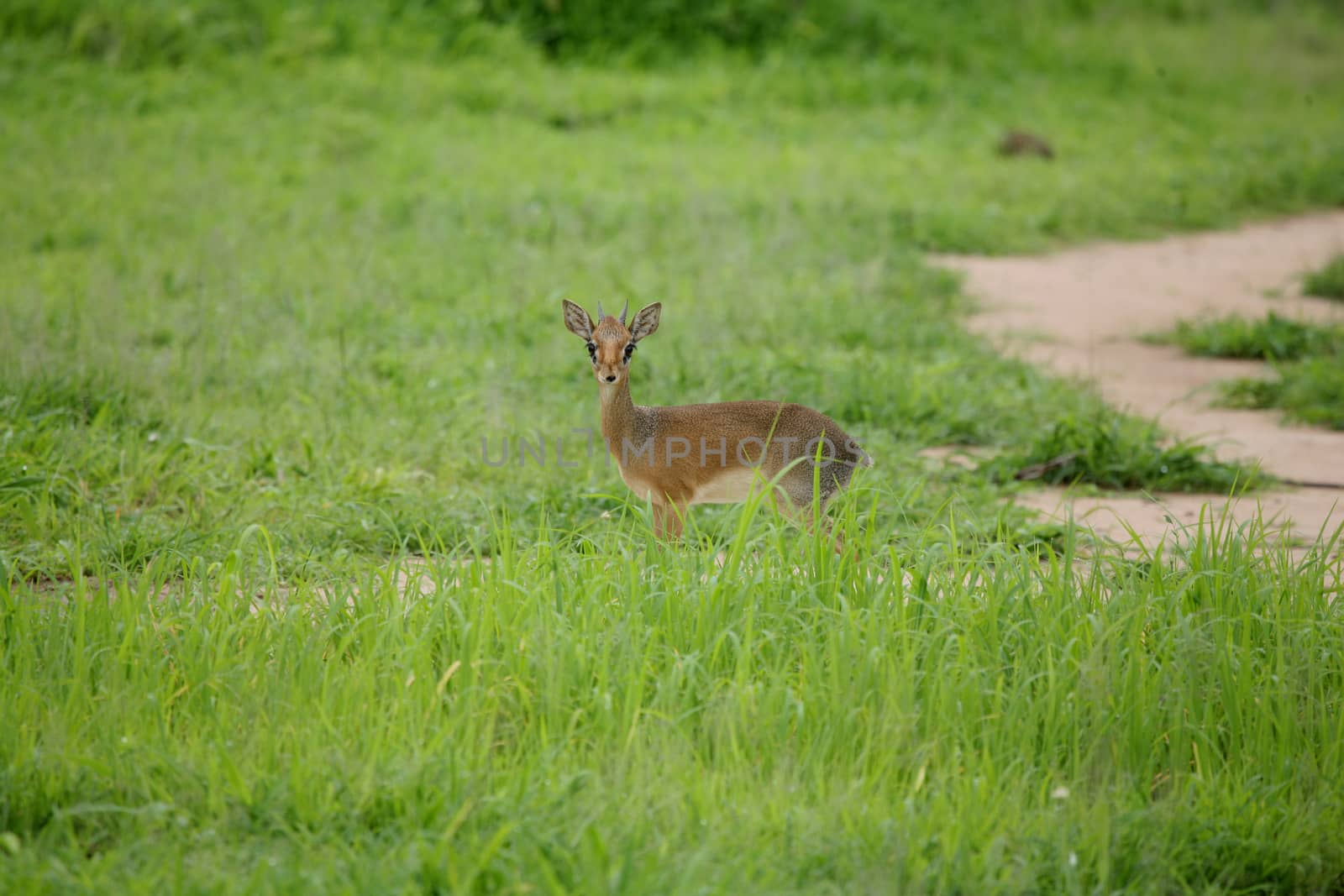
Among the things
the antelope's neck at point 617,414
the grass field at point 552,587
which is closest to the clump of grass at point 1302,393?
the grass field at point 552,587

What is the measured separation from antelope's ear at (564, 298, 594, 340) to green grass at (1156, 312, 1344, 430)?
3.65 metres

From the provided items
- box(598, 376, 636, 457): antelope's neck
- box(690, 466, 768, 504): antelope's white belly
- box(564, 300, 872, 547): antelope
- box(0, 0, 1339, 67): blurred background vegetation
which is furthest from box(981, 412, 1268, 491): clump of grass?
box(0, 0, 1339, 67): blurred background vegetation

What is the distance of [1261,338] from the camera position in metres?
7.01

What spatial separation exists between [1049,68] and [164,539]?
12.2 meters

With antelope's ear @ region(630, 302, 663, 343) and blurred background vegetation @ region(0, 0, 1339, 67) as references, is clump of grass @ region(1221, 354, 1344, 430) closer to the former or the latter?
antelope's ear @ region(630, 302, 663, 343)

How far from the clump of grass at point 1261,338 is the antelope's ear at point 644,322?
4112mm

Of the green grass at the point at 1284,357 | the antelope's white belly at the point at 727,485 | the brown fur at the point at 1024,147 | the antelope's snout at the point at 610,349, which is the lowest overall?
the green grass at the point at 1284,357

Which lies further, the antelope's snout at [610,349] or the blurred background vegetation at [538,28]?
the blurred background vegetation at [538,28]

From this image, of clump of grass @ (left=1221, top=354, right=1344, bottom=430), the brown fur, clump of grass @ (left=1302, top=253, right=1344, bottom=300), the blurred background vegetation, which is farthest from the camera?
the brown fur

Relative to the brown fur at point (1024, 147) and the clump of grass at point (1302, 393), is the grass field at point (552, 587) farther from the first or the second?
the brown fur at point (1024, 147)

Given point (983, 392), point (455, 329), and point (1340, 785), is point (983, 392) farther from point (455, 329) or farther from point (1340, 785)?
point (1340, 785)

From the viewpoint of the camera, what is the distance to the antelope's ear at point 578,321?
12.3ft

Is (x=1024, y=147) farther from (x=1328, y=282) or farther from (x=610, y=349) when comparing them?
(x=610, y=349)

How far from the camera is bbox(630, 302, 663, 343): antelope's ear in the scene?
3.75 m
